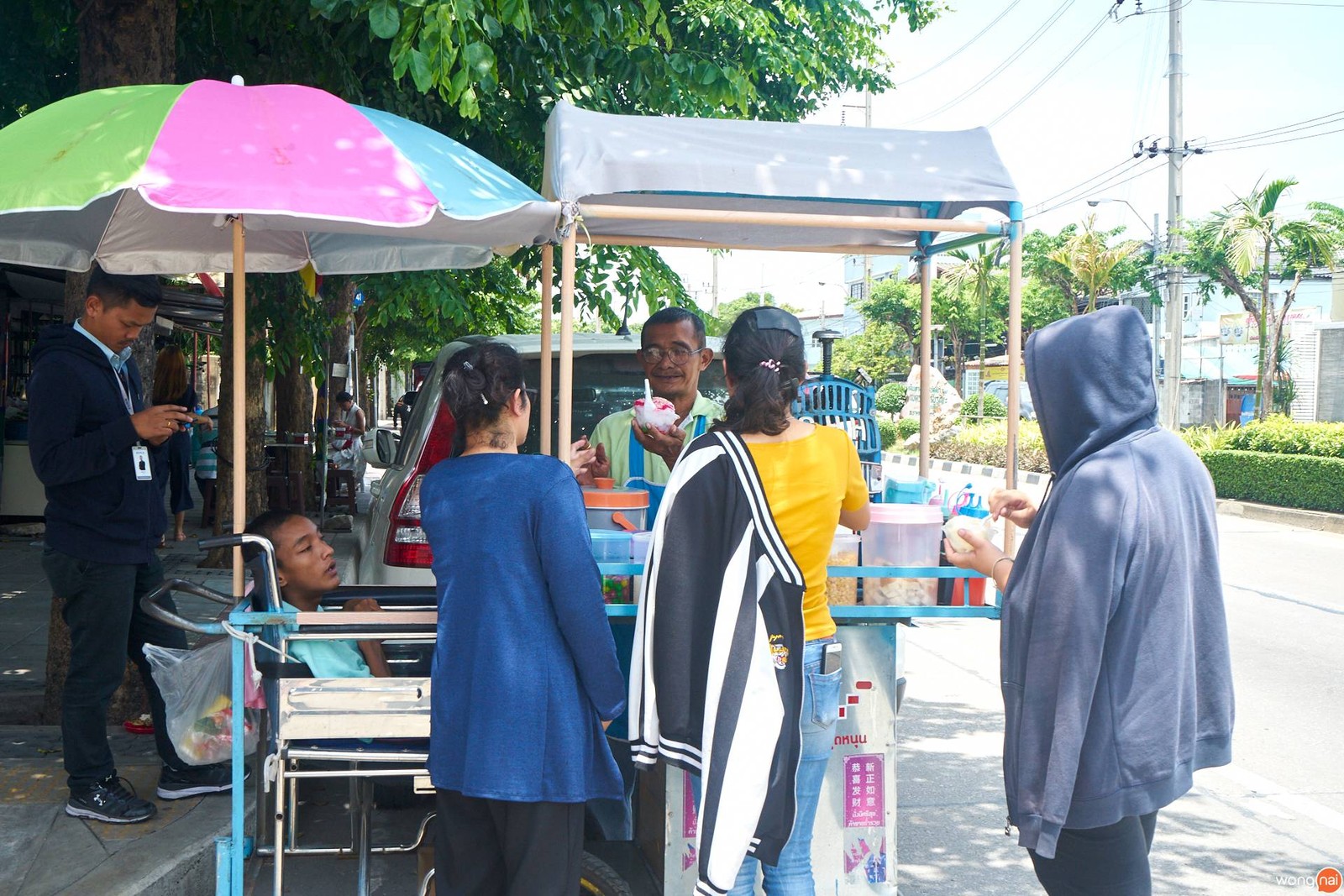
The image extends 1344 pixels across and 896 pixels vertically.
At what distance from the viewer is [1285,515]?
51.6ft

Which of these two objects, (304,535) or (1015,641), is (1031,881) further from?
(304,535)

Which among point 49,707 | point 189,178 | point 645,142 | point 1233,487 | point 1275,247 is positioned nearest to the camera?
point 189,178

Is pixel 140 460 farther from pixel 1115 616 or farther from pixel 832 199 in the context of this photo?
pixel 1115 616

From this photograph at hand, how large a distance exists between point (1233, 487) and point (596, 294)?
44.7ft

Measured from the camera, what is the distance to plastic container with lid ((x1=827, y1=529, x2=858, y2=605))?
3322 millimetres

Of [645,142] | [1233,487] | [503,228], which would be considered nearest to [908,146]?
[645,142]

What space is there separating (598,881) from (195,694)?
5.24 ft

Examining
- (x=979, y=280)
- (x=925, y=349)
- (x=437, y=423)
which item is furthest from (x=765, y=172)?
(x=979, y=280)

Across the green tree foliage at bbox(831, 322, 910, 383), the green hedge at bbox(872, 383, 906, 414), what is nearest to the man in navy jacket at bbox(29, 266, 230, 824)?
the green hedge at bbox(872, 383, 906, 414)

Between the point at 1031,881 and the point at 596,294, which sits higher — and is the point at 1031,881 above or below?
below

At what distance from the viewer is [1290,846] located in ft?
14.9

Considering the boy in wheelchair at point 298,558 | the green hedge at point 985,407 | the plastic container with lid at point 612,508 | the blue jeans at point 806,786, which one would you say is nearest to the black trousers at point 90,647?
the boy in wheelchair at point 298,558

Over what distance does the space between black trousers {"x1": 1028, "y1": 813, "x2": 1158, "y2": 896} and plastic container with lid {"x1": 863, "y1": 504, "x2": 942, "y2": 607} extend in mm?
997

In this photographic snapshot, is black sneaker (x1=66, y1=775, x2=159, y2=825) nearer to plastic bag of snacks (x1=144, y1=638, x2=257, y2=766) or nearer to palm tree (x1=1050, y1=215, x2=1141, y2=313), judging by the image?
plastic bag of snacks (x1=144, y1=638, x2=257, y2=766)
